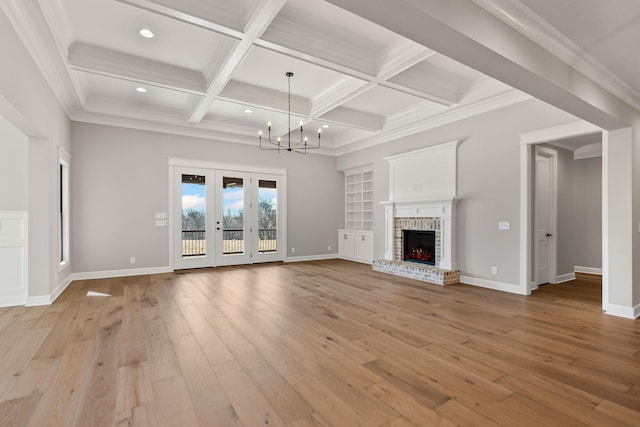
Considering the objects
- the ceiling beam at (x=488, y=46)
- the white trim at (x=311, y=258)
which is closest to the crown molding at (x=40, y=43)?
the ceiling beam at (x=488, y=46)

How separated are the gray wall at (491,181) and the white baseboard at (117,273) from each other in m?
6.04

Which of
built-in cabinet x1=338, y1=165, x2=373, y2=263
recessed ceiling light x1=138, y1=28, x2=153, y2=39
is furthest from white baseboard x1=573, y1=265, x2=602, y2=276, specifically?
recessed ceiling light x1=138, y1=28, x2=153, y2=39

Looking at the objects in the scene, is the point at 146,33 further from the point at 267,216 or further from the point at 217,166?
the point at 267,216

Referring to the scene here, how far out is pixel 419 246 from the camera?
6.79 meters

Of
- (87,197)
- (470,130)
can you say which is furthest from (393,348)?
(87,197)

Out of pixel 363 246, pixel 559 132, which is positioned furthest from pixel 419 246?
pixel 559 132

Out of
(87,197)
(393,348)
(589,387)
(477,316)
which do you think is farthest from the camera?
(87,197)

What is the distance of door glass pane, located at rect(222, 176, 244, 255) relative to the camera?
743cm

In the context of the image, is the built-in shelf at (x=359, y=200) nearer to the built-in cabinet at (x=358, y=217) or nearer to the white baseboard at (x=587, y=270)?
the built-in cabinet at (x=358, y=217)

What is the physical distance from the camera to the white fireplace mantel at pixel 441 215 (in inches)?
226

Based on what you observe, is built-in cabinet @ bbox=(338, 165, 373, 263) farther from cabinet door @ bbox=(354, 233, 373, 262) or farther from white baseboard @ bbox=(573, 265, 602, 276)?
white baseboard @ bbox=(573, 265, 602, 276)

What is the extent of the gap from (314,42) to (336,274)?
434cm

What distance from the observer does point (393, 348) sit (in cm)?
284

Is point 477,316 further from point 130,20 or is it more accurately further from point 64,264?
point 64,264
